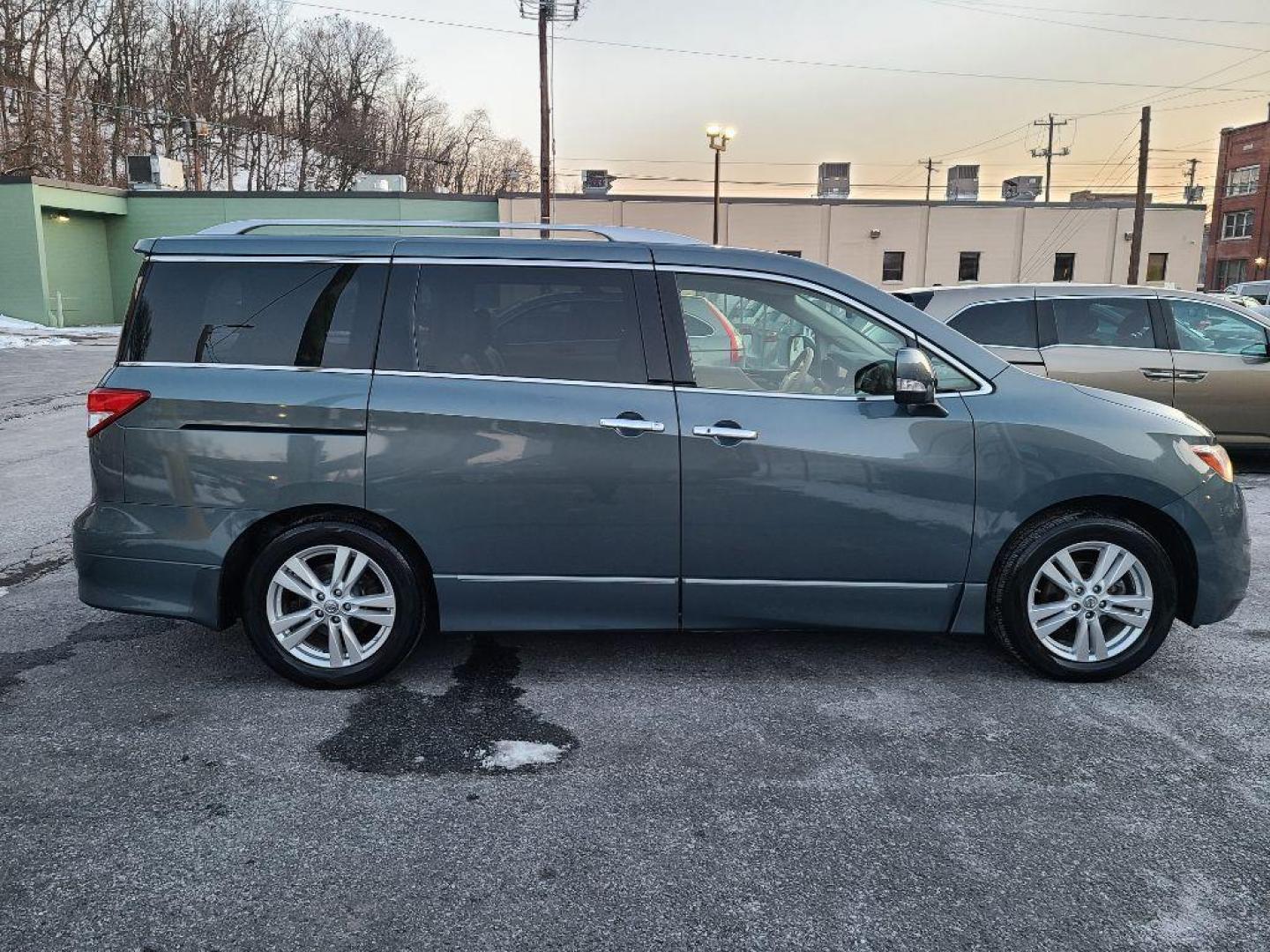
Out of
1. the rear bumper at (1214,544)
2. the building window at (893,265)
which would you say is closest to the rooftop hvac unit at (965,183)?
the building window at (893,265)

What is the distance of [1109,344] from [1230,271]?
67431 millimetres

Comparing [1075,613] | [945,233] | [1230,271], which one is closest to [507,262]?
[1075,613]

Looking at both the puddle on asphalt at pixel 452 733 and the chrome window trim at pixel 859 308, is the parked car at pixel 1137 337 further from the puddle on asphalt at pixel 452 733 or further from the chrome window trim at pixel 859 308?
the puddle on asphalt at pixel 452 733

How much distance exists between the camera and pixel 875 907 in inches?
96.4

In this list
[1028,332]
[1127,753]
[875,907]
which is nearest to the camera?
[875,907]

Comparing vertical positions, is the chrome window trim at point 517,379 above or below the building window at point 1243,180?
below

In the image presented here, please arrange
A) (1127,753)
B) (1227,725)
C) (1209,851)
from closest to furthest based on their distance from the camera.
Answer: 1. (1209,851)
2. (1127,753)
3. (1227,725)

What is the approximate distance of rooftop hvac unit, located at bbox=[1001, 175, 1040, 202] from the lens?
140ft

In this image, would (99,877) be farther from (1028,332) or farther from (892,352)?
(1028,332)

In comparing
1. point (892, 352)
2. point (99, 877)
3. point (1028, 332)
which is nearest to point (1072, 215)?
point (1028, 332)

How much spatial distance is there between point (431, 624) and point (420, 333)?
1257 mm

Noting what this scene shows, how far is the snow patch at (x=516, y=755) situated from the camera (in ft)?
10.6

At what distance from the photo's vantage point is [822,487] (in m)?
3.72

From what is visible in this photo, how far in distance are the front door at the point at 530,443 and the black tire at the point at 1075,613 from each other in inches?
54.0
